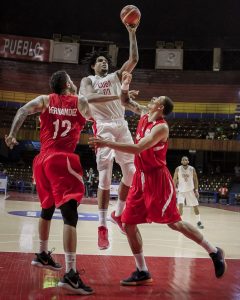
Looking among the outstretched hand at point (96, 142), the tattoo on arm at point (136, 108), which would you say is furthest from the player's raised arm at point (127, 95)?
the outstretched hand at point (96, 142)

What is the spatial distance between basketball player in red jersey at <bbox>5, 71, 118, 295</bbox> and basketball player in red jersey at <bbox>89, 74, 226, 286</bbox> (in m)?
0.66

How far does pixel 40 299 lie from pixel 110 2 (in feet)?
81.4

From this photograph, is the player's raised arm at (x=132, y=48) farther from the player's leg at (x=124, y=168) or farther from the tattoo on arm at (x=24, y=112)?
the tattoo on arm at (x=24, y=112)

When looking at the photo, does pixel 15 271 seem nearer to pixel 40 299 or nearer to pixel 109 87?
pixel 40 299

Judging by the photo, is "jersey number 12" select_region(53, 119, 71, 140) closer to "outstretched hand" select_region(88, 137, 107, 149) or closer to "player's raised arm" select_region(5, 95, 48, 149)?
"player's raised arm" select_region(5, 95, 48, 149)

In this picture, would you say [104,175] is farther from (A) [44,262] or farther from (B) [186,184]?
(B) [186,184]

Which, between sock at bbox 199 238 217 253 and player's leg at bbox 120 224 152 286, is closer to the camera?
player's leg at bbox 120 224 152 286

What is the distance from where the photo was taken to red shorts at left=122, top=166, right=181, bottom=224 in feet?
13.6

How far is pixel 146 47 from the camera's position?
1042 inches

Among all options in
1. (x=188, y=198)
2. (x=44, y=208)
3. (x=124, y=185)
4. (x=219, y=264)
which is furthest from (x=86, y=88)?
(x=188, y=198)

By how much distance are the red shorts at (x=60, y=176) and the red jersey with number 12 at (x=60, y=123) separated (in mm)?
106

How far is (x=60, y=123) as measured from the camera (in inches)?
160

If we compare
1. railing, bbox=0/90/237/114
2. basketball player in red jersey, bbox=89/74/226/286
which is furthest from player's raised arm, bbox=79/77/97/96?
railing, bbox=0/90/237/114

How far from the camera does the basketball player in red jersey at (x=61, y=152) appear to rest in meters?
3.85
